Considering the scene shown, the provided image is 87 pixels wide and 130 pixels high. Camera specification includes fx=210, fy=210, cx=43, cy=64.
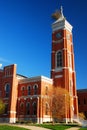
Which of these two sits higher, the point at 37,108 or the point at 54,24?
the point at 54,24

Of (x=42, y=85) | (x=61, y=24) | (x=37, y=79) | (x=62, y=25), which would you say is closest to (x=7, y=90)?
(x=37, y=79)

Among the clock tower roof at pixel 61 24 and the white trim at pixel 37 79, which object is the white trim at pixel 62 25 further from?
the white trim at pixel 37 79

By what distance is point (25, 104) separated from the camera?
183 ft

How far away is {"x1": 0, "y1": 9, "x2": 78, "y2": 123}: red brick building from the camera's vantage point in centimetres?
5353

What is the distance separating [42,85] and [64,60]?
36.2ft

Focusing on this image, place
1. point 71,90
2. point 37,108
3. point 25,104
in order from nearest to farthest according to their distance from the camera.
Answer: point 37,108 → point 25,104 → point 71,90

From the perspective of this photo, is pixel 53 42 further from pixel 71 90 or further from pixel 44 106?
pixel 44 106

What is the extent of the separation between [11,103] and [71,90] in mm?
17095

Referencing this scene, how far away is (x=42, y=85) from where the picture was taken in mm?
54375

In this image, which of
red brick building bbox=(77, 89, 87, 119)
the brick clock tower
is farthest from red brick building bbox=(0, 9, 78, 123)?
red brick building bbox=(77, 89, 87, 119)

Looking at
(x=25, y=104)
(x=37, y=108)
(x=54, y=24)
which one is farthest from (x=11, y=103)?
(x=54, y=24)

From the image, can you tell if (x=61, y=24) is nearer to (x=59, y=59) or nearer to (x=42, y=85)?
(x=59, y=59)

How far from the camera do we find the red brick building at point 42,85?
176ft

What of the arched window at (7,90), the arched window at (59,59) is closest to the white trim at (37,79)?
the arched window at (7,90)
